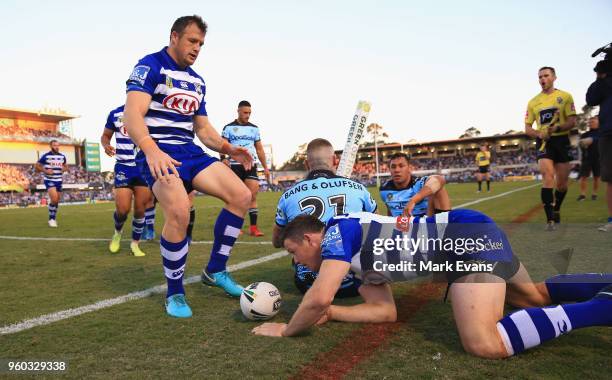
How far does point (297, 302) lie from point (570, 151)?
18.6 ft

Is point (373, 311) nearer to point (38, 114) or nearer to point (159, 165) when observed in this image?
point (159, 165)

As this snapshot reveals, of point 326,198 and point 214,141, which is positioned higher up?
point 214,141

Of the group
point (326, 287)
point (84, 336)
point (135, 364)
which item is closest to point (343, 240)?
point (326, 287)

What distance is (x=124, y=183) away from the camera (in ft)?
21.3

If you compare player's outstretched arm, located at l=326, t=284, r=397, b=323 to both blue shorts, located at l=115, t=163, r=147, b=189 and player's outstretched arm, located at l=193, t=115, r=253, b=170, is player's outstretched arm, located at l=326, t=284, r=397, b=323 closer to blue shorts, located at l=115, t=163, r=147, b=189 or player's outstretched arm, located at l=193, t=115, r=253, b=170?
player's outstretched arm, located at l=193, t=115, r=253, b=170

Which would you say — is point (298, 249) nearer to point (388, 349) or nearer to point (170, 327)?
point (388, 349)

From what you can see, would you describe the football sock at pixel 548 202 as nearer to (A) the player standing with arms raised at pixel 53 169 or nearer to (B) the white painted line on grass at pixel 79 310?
(B) the white painted line on grass at pixel 79 310

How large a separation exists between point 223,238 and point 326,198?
3.29ft

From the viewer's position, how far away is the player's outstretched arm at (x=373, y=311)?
2.80 meters

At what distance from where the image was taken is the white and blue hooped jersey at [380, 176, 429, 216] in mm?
5191

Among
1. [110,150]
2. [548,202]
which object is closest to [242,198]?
[110,150]

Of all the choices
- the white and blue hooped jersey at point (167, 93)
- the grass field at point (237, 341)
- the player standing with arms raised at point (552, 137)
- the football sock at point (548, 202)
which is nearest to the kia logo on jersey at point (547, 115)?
the player standing with arms raised at point (552, 137)

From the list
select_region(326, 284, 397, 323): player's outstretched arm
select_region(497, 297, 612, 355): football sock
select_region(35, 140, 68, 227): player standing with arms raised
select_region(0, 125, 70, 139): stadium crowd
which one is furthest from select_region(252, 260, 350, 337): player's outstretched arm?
select_region(0, 125, 70, 139): stadium crowd

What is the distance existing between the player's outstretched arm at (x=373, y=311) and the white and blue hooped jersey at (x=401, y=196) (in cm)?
249
